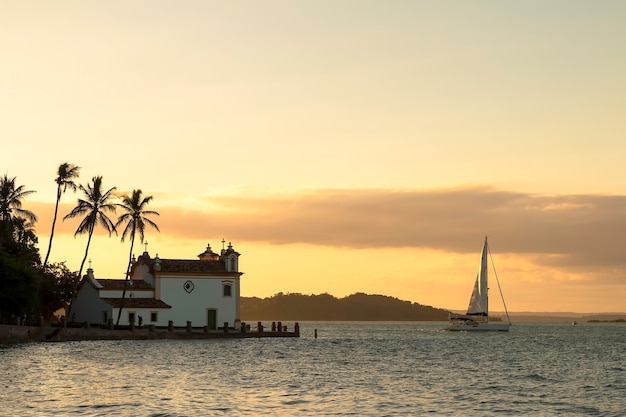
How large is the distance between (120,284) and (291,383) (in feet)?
165

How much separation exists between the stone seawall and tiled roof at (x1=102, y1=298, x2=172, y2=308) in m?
2.48

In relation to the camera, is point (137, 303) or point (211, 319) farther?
point (211, 319)

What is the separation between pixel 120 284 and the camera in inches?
3814

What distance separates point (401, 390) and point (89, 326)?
48259 millimetres

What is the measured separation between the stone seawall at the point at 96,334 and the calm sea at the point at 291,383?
289 cm

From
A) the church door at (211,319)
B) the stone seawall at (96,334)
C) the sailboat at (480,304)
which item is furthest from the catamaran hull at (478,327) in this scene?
the church door at (211,319)

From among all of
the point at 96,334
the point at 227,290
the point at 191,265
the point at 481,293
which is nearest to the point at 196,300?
the point at 227,290

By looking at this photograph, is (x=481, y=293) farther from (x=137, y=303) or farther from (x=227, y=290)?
Answer: (x=137, y=303)

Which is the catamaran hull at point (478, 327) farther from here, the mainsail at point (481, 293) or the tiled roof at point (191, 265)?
the tiled roof at point (191, 265)

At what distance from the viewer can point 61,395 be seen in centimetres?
4138

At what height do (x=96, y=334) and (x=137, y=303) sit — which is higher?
(x=137, y=303)

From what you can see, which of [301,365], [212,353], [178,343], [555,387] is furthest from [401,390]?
[178,343]

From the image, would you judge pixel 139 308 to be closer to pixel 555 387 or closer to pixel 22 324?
pixel 22 324

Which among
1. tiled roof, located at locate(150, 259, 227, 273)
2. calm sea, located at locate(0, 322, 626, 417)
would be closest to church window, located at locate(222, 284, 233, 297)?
tiled roof, located at locate(150, 259, 227, 273)
